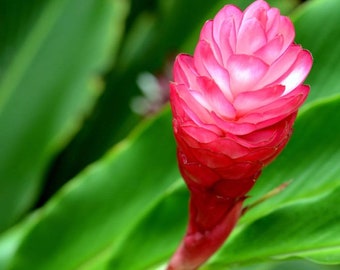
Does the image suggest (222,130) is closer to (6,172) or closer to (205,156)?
(205,156)

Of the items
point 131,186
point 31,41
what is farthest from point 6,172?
point 131,186

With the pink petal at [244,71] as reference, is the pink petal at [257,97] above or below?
below

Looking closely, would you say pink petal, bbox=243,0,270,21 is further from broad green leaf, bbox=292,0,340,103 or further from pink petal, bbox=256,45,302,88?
broad green leaf, bbox=292,0,340,103

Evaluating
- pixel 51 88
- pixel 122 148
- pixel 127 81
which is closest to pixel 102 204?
pixel 122 148

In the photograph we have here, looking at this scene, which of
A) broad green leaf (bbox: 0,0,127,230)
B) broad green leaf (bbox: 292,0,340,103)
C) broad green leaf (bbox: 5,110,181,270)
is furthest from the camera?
broad green leaf (bbox: 0,0,127,230)

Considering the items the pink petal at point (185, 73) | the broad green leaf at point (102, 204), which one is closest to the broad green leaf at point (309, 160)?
the broad green leaf at point (102, 204)

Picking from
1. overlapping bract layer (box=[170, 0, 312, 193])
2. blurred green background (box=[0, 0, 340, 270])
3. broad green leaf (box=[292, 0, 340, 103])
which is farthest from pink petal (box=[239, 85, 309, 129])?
broad green leaf (box=[292, 0, 340, 103])

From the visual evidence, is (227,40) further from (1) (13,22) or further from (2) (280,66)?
(1) (13,22)

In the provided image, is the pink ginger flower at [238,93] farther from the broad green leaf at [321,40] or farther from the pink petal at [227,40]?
the broad green leaf at [321,40]
